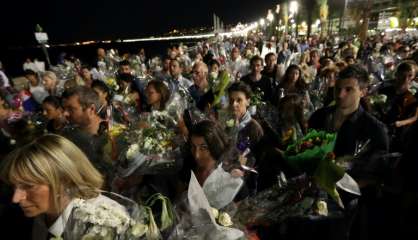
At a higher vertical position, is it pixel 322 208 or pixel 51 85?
pixel 51 85

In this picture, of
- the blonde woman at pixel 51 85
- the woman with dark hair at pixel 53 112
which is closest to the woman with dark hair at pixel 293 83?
the woman with dark hair at pixel 53 112

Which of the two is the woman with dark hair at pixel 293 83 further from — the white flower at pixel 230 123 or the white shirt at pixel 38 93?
the white shirt at pixel 38 93

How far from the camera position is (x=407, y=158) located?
3.11m

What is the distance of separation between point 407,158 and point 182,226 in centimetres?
259

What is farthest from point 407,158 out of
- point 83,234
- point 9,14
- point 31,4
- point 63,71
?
point 31,4

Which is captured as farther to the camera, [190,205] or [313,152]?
[313,152]

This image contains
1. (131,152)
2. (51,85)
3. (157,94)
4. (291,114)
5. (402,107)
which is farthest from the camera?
(51,85)

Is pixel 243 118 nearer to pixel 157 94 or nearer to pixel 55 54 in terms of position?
pixel 157 94

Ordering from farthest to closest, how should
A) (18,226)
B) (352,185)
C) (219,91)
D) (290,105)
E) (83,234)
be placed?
(219,91) → (290,105) → (18,226) → (352,185) → (83,234)

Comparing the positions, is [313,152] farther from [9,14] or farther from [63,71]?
[9,14]

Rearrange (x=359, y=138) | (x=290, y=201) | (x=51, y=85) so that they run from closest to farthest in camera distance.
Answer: (x=290, y=201) < (x=359, y=138) < (x=51, y=85)

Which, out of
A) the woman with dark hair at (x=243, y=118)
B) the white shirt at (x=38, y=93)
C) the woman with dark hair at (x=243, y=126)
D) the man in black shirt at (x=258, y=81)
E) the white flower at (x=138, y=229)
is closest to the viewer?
the white flower at (x=138, y=229)

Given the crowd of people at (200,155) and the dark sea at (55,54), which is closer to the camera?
the crowd of people at (200,155)

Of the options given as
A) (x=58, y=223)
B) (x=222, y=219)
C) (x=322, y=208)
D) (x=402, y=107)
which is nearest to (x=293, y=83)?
(x=402, y=107)
